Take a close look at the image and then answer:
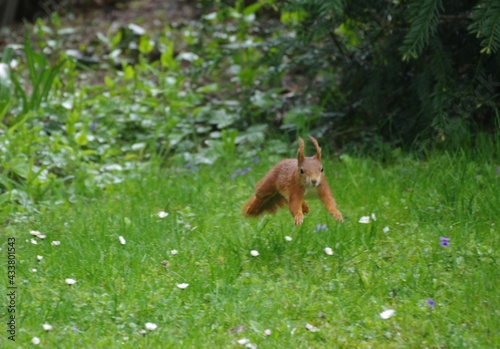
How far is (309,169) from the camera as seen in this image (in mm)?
3186

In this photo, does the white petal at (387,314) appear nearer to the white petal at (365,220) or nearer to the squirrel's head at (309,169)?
the squirrel's head at (309,169)

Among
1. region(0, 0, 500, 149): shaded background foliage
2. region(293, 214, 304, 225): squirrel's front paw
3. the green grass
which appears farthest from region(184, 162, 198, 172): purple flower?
region(293, 214, 304, 225): squirrel's front paw

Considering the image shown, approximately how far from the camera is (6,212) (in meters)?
4.66

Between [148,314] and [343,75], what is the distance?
3.03 metres

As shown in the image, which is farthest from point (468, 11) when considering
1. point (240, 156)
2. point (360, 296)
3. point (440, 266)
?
point (360, 296)

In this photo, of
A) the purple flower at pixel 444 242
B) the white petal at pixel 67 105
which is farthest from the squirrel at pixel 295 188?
the white petal at pixel 67 105

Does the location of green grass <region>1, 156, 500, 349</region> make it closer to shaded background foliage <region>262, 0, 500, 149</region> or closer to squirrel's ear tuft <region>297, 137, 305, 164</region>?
shaded background foliage <region>262, 0, 500, 149</region>

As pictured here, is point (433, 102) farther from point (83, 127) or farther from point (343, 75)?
point (83, 127)

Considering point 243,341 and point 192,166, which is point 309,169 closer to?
point 243,341

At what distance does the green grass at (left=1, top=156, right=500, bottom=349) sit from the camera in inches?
124

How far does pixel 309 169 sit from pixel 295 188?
0.55 feet

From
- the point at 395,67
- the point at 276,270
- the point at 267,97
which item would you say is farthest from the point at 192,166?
the point at 276,270

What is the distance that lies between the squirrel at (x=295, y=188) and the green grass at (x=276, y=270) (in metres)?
0.21

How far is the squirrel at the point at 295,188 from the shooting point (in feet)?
10.5
